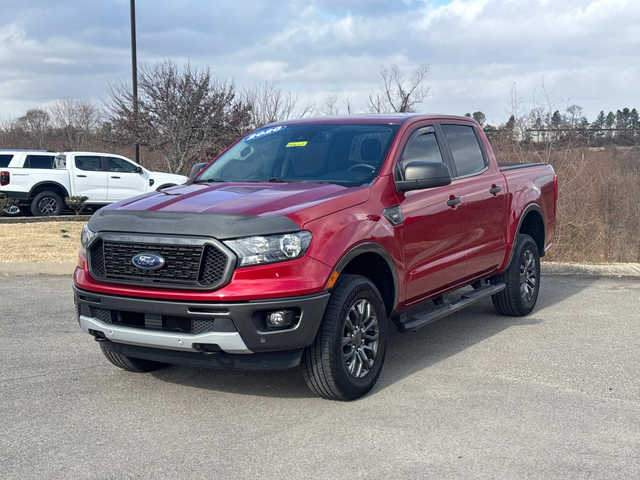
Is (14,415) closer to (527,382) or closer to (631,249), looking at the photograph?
(527,382)

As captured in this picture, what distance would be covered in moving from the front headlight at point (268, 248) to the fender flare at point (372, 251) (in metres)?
0.33

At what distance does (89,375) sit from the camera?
222 inches

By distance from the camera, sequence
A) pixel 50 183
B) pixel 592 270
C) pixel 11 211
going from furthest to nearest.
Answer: pixel 50 183 → pixel 11 211 → pixel 592 270

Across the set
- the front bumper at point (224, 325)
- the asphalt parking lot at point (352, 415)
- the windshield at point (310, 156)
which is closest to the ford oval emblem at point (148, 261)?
the front bumper at point (224, 325)

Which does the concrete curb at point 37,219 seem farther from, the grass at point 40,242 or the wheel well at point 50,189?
the wheel well at point 50,189

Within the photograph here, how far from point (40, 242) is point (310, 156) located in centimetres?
934

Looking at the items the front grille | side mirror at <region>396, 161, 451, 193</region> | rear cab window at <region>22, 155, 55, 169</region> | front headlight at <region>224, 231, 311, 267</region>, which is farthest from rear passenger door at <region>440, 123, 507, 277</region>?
rear cab window at <region>22, 155, 55, 169</region>

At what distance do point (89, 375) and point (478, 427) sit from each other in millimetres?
2990

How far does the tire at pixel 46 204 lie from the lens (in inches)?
747

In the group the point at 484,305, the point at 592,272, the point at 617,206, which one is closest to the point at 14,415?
the point at 484,305

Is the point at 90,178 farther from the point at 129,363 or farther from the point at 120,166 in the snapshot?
the point at 129,363

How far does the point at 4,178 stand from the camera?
1872cm

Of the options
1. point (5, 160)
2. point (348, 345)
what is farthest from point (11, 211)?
point (348, 345)

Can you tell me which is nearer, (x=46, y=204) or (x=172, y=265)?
(x=172, y=265)
